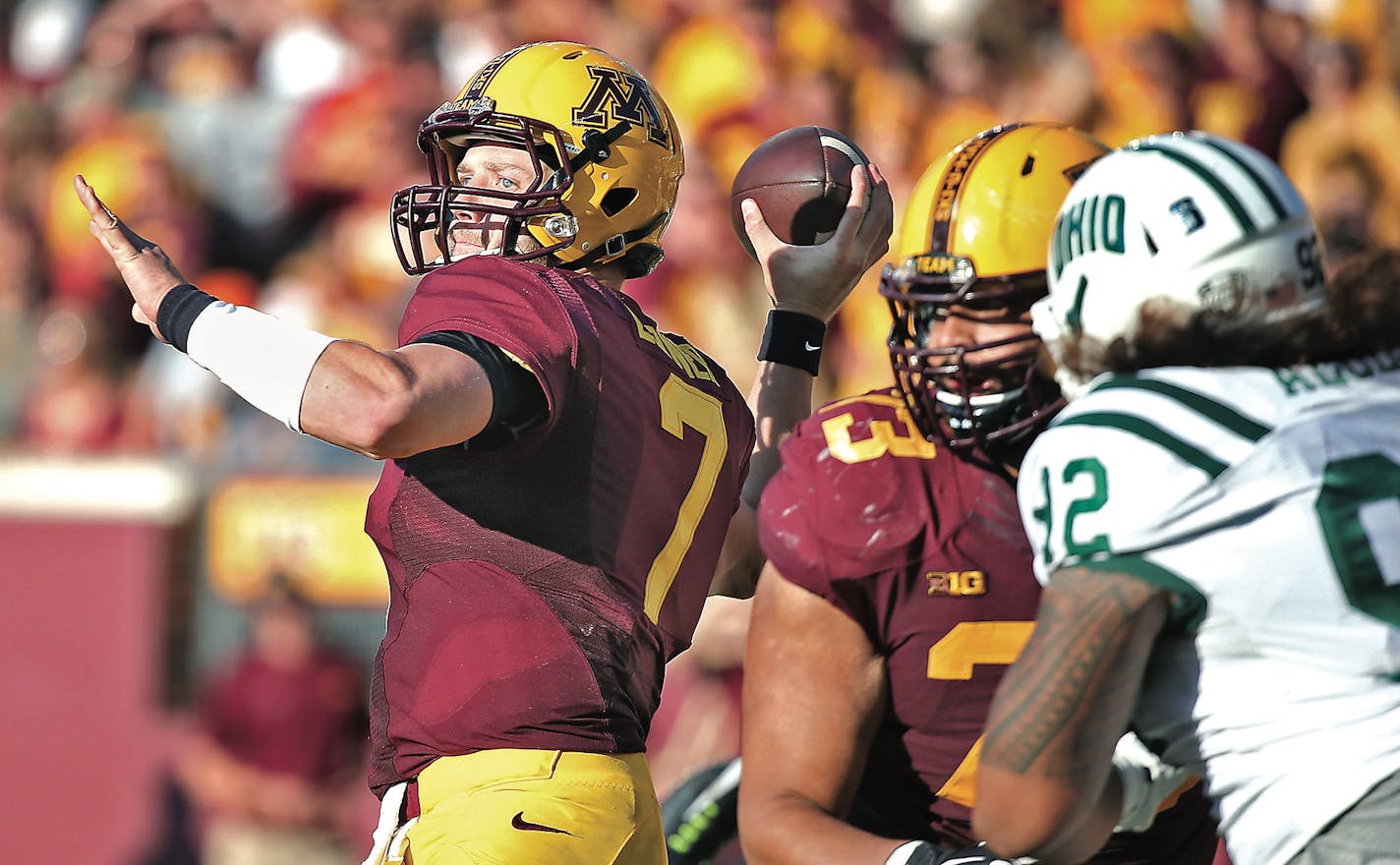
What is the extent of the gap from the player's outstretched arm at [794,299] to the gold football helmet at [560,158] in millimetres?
276

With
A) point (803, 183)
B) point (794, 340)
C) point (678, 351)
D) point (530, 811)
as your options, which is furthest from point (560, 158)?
point (530, 811)

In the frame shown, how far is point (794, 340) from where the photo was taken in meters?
3.36

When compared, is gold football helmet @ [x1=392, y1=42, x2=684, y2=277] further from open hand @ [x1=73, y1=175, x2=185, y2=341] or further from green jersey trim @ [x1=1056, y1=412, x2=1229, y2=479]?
green jersey trim @ [x1=1056, y1=412, x2=1229, y2=479]

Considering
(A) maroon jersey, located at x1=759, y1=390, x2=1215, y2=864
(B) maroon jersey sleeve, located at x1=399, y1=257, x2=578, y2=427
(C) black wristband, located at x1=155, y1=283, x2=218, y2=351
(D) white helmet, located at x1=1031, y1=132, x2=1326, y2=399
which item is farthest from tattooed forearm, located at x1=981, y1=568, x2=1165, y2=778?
(C) black wristband, located at x1=155, y1=283, x2=218, y2=351

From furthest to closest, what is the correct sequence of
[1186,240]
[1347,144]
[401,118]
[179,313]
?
[401,118], [1347,144], [179,313], [1186,240]

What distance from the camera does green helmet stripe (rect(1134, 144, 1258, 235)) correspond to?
2068mm

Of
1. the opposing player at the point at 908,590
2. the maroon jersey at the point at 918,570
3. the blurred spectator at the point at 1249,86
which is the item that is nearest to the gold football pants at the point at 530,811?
the opposing player at the point at 908,590

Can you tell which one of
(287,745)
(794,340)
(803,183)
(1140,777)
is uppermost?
(803,183)

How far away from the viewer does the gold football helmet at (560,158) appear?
117 inches

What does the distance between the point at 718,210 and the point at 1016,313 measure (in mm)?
4717

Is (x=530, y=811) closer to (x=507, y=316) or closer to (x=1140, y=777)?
(x=507, y=316)

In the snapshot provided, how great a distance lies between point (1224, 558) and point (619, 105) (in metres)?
1.56

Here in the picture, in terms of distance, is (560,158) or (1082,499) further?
(560,158)

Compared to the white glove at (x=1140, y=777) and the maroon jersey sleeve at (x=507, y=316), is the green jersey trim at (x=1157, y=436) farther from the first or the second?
the maroon jersey sleeve at (x=507, y=316)
